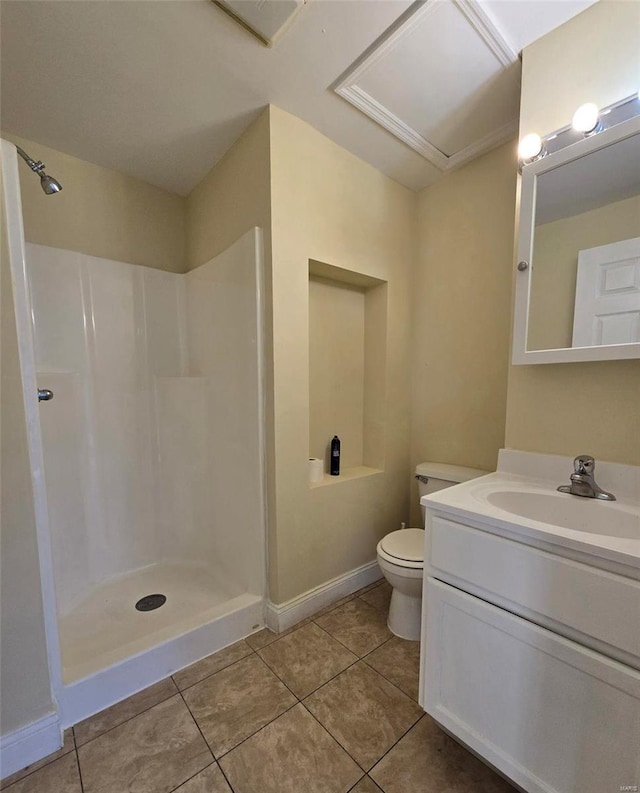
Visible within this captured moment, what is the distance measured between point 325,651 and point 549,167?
2.10 m

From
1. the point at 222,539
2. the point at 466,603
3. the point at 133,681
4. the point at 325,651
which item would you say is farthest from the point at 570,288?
the point at 133,681

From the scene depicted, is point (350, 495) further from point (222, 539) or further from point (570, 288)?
point (570, 288)

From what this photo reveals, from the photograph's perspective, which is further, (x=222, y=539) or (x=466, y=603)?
(x=222, y=539)

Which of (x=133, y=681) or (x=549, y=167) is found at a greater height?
(x=549, y=167)

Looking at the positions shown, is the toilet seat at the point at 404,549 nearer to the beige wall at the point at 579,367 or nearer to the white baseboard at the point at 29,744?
the beige wall at the point at 579,367

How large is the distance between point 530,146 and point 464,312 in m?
0.77

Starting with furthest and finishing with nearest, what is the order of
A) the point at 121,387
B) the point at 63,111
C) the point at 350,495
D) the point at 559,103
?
the point at 121,387, the point at 350,495, the point at 63,111, the point at 559,103

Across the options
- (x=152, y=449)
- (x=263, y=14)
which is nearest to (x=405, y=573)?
(x=152, y=449)

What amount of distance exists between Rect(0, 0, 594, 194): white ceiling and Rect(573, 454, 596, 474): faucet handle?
1.47 m

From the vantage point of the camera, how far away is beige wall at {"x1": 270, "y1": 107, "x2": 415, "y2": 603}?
1468 millimetres

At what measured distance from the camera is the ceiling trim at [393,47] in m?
1.05

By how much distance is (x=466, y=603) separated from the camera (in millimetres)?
917

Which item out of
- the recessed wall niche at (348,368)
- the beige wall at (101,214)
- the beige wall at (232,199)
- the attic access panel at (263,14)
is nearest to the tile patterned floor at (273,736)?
the recessed wall niche at (348,368)

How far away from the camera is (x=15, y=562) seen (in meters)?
0.97
